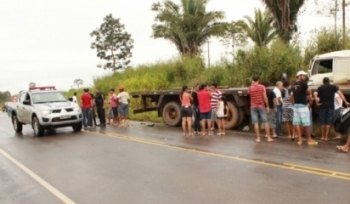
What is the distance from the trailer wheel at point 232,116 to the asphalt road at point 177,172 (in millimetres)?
2147

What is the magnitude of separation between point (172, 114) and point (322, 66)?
6.39m

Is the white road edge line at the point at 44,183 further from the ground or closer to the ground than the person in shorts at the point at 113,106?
closer to the ground

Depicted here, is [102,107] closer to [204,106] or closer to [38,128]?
[38,128]

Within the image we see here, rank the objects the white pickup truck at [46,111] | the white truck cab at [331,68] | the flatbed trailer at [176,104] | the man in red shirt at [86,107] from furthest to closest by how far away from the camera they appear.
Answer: the man in red shirt at [86,107] < the white pickup truck at [46,111] < the flatbed trailer at [176,104] < the white truck cab at [331,68]

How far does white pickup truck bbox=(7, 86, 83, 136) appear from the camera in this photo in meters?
18.5

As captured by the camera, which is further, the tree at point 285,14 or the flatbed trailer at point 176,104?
the tree at point 285,14

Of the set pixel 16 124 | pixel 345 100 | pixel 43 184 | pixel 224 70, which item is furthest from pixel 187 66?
pixel 43 184

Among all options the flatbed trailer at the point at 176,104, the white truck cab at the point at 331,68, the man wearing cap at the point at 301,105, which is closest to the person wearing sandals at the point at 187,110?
the flatbed trailer at the point at 176,104

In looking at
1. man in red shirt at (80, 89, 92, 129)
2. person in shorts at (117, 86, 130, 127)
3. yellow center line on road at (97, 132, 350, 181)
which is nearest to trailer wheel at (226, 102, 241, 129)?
yellow center line on road at (97, 132, 350, 181)

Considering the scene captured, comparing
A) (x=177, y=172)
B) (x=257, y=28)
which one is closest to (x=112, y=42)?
(x=257, y=28)

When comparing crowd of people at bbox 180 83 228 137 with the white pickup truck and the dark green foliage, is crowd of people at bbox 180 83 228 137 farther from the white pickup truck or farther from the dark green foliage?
the dark green foliage

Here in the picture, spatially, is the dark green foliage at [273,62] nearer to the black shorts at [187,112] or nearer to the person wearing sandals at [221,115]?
the person wearing sandals at [221,115]

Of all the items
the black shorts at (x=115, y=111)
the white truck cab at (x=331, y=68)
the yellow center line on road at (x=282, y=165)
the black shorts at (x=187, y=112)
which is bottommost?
the yellow center line on road at (x=282, y=165)

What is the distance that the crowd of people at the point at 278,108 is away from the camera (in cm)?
1288
